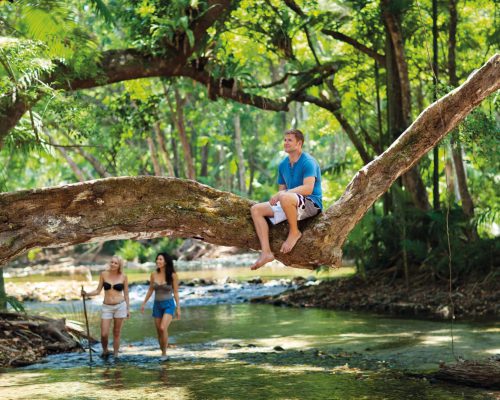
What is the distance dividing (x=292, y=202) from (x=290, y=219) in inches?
5.9

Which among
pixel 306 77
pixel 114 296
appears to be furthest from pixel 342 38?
pixel 114 296

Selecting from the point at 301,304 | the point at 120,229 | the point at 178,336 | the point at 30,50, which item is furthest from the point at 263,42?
the point at 120,229

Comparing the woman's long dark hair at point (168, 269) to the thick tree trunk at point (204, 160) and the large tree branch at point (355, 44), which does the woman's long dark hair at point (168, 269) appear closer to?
the large tree branch at point (355, 44)

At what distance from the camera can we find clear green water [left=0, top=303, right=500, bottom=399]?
995 centimetres

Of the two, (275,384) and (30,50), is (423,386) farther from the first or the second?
(30,50)

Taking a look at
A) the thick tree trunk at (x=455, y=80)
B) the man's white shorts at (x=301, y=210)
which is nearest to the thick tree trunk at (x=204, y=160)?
the thick tree trunk at (x=455, y=80)

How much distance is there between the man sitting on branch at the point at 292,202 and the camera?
6.76 metres

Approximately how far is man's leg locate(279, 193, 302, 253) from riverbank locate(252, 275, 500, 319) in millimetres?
9296

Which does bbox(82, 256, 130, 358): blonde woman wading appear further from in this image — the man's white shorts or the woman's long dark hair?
the man's white shorts

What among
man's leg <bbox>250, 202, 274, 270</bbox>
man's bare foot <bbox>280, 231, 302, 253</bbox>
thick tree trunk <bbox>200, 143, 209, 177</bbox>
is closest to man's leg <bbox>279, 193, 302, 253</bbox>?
man's bare foot <bbox>280, 231, 302, 253</bbox>

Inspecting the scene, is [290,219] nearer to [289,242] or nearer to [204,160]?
[289,242]

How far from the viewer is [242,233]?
683 cm

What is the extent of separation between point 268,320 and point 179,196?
1121 cm

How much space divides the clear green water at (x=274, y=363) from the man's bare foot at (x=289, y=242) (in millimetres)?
3338
